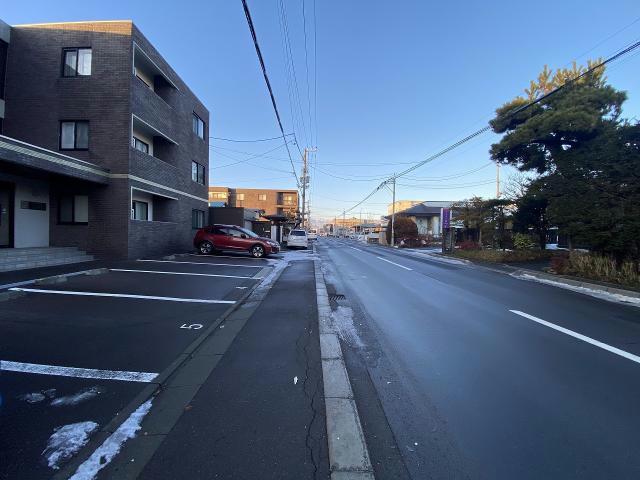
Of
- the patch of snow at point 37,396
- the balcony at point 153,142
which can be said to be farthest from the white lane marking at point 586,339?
the balcony at point 153,142

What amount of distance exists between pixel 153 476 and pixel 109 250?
14553 mm

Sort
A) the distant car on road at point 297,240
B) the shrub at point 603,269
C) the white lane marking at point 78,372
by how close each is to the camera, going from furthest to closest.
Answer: the distant car on road at point 297,240 < the shrub at point 603,269 < the white lane marking at point 78,372

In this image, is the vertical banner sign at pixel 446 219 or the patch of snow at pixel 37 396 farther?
the vertical banner sign at pixel 446 219

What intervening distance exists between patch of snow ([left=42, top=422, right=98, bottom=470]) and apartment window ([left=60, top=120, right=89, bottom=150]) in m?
15.3

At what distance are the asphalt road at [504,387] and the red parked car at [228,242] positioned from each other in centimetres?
1318

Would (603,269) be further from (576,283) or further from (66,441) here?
(66,441)

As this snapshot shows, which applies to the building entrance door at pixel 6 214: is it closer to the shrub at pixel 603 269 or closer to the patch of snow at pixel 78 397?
the patch of snow at pixel 78 397

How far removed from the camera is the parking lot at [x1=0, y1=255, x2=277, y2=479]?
10.2 ft

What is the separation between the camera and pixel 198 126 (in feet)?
82.6

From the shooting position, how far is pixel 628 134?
41.7 ft

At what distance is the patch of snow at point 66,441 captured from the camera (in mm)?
2682

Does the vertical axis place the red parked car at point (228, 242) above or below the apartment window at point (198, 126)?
below

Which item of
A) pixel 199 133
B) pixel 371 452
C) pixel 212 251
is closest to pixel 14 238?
pixel 212 251

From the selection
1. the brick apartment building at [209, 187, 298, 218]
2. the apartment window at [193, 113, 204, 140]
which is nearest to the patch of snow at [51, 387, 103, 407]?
the apartment window at [193, 113, 204, 140]
